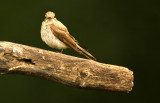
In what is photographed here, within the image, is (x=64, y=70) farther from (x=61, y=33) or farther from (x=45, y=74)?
(x=61, y=33)

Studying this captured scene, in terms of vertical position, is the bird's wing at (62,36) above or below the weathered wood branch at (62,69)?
above

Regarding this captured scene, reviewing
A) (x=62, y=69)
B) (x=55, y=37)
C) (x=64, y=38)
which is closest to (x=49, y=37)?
(x=55, y=37)

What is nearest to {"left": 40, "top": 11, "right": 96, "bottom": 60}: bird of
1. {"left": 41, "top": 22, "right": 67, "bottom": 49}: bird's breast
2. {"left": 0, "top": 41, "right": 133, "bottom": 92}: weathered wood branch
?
{"left": 41, "top": 22, "right": 67, "bottom": 49}: bird's breast

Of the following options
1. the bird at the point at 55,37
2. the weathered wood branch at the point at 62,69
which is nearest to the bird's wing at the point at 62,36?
the bird at the point at 55,37

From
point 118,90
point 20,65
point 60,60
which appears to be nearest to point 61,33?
point 60,60

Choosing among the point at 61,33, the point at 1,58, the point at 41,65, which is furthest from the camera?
the point at 61,33

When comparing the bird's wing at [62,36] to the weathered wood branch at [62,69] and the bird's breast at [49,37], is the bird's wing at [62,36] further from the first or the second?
the weathered wood branch at [62,69]

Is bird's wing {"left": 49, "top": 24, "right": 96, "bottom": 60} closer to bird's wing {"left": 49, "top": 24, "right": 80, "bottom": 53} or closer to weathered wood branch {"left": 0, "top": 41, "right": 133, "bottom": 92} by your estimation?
bird's wing {"left": 49, "top": 24, "right": 80, "bottom": 53}

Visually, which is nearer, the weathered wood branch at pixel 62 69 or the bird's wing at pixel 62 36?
the weathered wood branch at pixel 62 69
